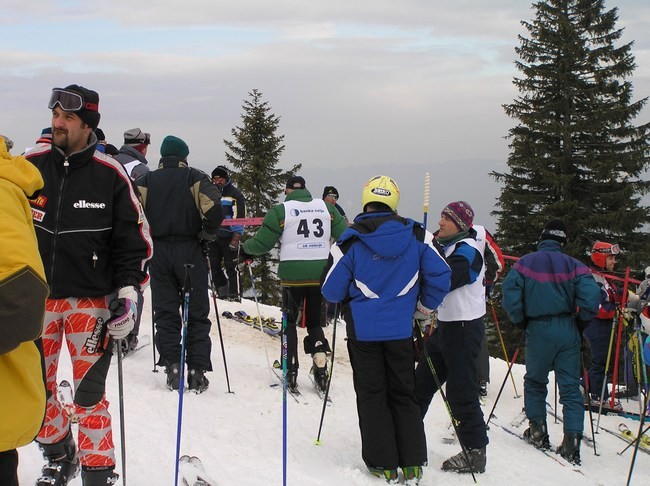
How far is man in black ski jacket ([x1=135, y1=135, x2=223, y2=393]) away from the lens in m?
6.46

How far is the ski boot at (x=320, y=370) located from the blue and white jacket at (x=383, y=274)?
224 centimetres

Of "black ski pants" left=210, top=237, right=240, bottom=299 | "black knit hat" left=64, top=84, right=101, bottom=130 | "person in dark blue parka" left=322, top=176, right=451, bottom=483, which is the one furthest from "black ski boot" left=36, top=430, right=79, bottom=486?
"black ski pants" left=210, top=237, right=240, bottom=299

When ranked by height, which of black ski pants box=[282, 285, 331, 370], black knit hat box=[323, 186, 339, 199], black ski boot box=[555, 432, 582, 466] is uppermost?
black knit hat box=[323, 186, 339, 199]

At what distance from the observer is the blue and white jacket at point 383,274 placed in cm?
493

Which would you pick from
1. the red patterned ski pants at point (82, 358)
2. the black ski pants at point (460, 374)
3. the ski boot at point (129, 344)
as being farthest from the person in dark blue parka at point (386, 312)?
the ski boot at point (129, 344)

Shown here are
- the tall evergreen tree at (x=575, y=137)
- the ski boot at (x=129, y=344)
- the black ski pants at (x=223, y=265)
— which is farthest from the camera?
the tall evergreen tree at (x=575, y=137)

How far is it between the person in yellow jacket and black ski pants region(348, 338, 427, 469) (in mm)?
2928

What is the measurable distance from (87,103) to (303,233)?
354 centimetres

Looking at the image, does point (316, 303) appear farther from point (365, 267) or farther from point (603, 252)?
point (603, 252)

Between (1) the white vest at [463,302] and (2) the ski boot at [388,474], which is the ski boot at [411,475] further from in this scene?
(1) the white vest at [463,302]

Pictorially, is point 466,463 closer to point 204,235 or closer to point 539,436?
point 539,436

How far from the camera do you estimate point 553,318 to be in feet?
20.7

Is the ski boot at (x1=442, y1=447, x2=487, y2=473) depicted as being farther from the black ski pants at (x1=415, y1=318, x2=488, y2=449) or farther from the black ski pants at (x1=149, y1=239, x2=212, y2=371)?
the black ski pants at (x1=149, y1=239, x2=212, y2=371)

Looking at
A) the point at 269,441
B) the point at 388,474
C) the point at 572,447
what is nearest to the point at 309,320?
the point at 269,441
